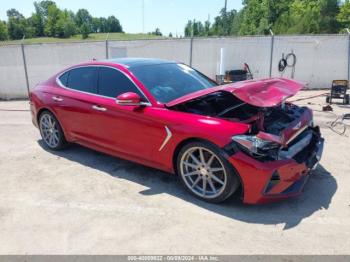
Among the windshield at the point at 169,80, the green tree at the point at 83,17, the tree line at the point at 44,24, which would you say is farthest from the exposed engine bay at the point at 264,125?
the green tree at the point at 83,17

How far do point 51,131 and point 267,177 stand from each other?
3.91 meters

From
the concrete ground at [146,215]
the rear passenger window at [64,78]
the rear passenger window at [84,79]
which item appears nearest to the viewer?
the concrete ground at [146,215]

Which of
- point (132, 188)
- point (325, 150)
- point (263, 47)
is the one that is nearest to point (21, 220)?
point (132, 188)

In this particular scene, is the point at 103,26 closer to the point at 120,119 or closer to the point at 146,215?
the point at 120,119

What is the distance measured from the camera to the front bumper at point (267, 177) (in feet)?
11.4

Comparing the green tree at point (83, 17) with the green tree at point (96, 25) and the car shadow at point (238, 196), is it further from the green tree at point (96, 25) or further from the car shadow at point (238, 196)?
the car shadow at point (238, 196)

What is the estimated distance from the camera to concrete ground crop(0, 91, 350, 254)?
322 cm

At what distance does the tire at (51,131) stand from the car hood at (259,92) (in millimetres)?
2389

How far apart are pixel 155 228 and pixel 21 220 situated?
4.83 feet

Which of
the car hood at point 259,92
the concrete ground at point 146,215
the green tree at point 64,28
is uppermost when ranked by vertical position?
the green tree at point 64,28

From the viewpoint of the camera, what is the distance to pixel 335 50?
504 inches

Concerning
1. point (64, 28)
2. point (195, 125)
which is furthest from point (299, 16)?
point (64, 28)

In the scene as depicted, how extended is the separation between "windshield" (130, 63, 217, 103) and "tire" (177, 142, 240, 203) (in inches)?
31.9

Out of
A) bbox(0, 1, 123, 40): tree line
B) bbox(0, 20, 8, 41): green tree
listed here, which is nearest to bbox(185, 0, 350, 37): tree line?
bbox(0, 1, 123, 40): tree line
